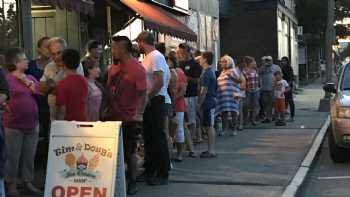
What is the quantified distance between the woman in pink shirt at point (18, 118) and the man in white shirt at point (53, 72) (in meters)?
0.23

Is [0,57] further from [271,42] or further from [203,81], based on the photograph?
[271,42]

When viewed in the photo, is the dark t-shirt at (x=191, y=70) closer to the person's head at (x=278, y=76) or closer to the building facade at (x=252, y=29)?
the person's head at (x=278, y=76)

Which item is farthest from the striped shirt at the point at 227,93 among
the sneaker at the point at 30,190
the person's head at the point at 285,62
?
the sneaker at the point at 30,190

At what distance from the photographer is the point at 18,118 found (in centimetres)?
735

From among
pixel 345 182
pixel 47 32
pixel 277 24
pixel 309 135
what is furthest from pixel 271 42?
pixel 345 182

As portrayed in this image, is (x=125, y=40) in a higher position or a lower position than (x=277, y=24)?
lower

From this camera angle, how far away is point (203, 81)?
11.1m

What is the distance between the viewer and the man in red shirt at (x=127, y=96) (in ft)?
25.2

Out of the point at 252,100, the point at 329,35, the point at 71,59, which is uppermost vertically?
the point at 329,35

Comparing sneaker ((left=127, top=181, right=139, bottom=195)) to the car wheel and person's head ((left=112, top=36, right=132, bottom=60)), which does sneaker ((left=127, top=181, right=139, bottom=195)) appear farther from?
the car wheel

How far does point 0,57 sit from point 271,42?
23.9m

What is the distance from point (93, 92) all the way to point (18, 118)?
2.88 feet

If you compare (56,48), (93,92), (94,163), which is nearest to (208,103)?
(93,92)

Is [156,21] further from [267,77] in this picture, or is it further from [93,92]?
[93,92]
